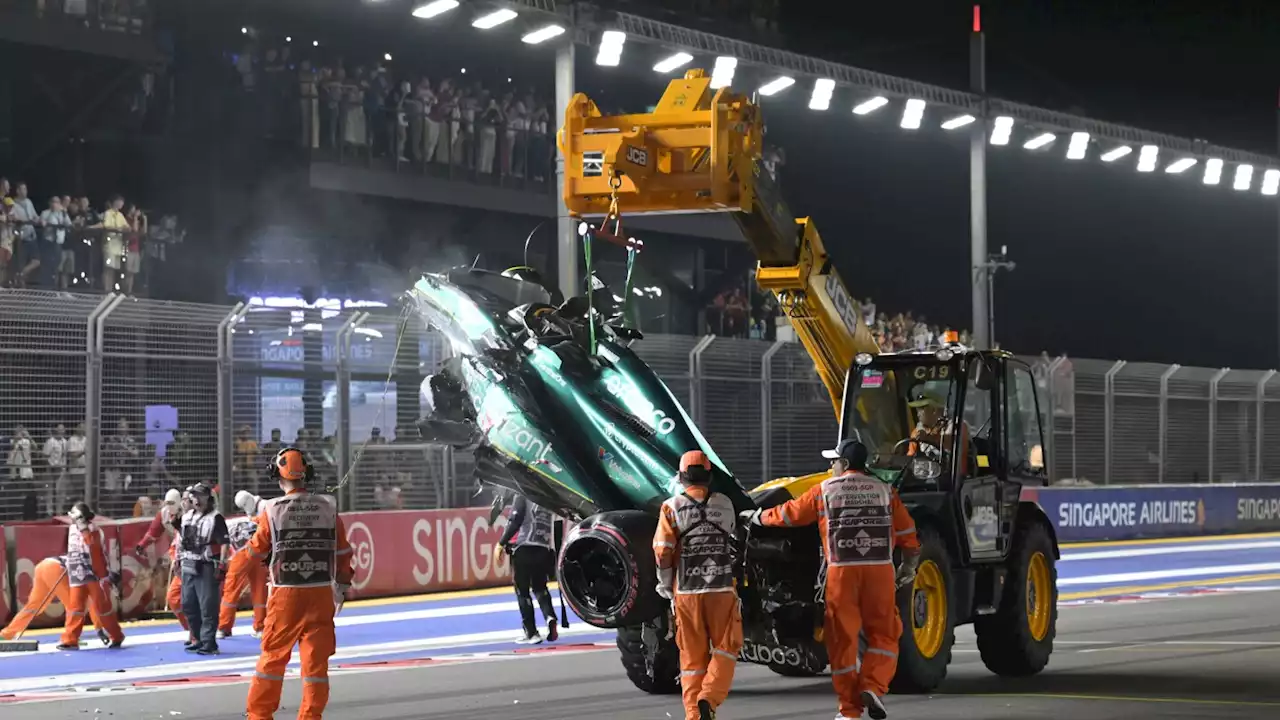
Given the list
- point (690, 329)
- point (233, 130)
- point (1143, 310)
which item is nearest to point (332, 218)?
point (233, 130)

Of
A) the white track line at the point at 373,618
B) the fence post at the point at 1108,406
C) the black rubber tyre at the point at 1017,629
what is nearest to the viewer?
the black rubber tyre at the point at 1017,629

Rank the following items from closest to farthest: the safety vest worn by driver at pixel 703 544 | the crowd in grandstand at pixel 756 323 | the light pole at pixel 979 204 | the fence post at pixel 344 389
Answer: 1. the safety vest worn by driver at pixel 703 544
2. the fence post at pixel 344 389
3. the light pole at pixel 979 204
4. the crowd in grandstand at pixel 756 323

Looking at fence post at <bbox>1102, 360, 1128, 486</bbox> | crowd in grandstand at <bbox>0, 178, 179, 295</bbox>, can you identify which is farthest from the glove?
fence post at <bbox>1102, 360, 1128, 486</bbox>

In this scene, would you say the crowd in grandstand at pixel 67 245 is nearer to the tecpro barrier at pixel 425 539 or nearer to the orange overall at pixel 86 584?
the tecpro barrier at pixel 425 539

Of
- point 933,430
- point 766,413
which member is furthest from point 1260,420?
point 933,430

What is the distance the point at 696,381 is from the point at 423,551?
13.6 feet

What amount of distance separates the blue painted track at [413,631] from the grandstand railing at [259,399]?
4.91 feet

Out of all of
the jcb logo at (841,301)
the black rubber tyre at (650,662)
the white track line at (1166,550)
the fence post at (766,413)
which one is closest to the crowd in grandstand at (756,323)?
the white track line at (1166,550)

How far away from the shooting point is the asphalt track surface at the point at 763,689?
10.5m

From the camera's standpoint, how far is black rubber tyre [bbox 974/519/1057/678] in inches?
486

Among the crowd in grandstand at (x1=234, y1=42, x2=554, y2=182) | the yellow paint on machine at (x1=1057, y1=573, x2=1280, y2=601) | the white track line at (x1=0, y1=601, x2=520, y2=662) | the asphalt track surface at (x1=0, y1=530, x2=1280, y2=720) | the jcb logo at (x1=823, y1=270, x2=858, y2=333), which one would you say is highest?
the crowd in grandstand at (x1=234, y1=42, x2=554, y2=182)

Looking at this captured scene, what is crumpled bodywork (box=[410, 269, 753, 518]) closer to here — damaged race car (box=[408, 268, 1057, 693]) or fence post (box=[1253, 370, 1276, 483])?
damaged race car (box=[408, 268, 1057, 693])

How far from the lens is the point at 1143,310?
146 ft

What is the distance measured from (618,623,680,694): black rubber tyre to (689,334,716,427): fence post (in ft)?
33.0
